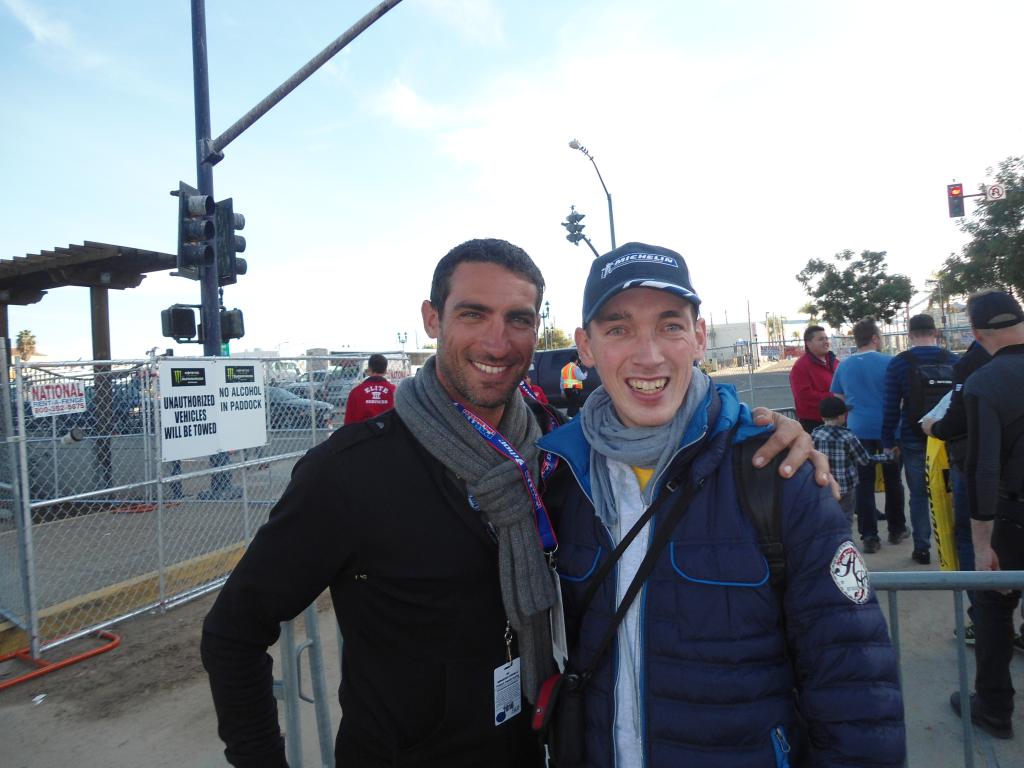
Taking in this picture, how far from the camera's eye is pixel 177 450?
6.23 m

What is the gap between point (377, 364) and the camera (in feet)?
29.0

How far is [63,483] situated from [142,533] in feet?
8.86

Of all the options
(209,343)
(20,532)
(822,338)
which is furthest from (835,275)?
(20,532)

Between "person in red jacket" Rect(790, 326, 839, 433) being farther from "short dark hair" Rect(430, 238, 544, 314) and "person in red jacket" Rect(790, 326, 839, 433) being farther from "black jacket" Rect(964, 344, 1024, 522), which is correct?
"short dark hair" Rect(430, 238, 544, 314)

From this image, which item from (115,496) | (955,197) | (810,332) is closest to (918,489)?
(810,332)

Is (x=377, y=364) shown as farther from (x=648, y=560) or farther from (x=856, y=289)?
(x=856, y=289)

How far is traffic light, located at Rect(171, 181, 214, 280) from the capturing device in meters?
8.05

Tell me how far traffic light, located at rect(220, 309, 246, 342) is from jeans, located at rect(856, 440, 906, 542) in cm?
765

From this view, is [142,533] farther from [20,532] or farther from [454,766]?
[454,766]

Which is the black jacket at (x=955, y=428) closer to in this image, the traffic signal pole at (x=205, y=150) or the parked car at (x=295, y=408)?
the parked car at (x=295, y=408)

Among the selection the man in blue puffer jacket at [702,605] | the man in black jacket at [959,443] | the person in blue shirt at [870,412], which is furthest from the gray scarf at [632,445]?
the person in blue shirt at [870,412]

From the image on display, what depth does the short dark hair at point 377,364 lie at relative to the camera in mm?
8828

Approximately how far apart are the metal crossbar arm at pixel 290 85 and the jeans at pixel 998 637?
24.0 ft

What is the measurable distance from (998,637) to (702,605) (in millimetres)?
2763
